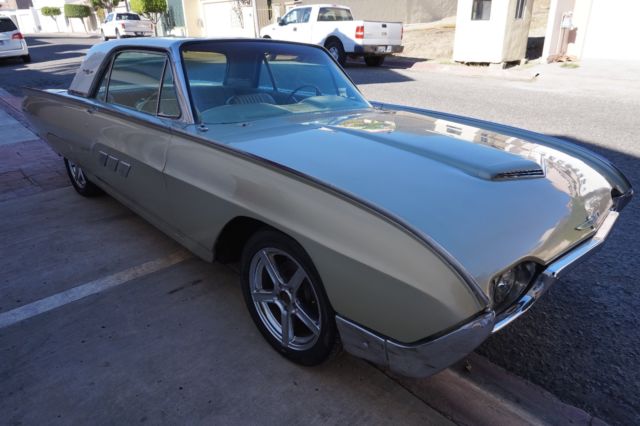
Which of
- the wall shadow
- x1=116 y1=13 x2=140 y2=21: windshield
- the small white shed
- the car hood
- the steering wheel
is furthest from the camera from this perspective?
x1=116 y1=13 x2=140 y2=21: windshield

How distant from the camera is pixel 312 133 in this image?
8.39 feet

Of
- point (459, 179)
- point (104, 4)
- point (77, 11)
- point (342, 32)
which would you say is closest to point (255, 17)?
point (342, 32)

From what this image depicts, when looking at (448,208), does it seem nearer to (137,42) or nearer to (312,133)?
(312,133)

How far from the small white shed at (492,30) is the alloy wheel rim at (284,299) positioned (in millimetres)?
13293

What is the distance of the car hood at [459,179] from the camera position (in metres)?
1.70

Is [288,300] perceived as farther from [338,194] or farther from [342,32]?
[342,32]

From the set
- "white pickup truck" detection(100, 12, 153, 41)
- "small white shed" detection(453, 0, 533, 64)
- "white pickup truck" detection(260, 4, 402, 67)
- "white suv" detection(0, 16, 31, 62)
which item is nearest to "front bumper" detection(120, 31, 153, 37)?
"white pickup truck" detection(100, 12, 153, 41)

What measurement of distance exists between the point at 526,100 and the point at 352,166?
8197mm

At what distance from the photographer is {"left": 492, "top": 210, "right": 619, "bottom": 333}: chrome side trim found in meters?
1.72

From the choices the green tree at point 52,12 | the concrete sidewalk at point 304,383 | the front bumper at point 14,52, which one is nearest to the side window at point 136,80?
the concrete sidewalk at point 304,383

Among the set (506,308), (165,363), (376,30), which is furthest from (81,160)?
(376,30)

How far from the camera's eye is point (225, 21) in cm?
2870

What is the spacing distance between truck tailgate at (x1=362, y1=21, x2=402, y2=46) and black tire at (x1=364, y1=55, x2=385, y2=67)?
2.86 feet

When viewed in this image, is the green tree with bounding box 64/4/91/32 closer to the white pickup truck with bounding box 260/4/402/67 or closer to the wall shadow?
the white pickup truck with bounding box 260/4/402/67
